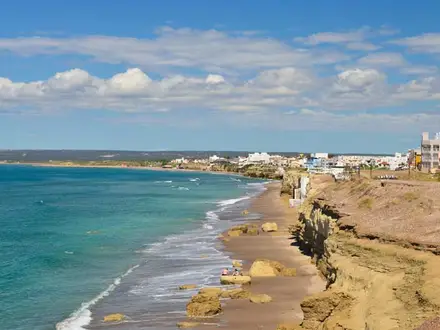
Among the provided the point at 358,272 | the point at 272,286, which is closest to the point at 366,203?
the point at 272,286

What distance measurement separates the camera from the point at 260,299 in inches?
1260

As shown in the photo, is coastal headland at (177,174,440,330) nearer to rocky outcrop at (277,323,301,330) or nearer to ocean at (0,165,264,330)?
rocky outcrop at (277,323,301,330)

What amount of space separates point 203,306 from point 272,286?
6.97 m

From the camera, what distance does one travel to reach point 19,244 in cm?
5269

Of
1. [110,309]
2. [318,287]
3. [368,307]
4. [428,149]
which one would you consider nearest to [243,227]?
[318,287]

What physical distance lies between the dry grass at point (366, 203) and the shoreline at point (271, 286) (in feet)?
16.9

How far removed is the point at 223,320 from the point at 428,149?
8082 centimetres

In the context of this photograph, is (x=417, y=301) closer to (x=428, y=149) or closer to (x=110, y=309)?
(x=110, y=309)

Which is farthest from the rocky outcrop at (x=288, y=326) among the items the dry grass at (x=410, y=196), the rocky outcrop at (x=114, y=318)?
the dry grass at (x=410, y=196)

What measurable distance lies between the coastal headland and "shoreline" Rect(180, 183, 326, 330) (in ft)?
0.17

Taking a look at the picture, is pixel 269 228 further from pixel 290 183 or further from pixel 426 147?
pixel 426 147

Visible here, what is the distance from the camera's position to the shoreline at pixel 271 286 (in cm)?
2881

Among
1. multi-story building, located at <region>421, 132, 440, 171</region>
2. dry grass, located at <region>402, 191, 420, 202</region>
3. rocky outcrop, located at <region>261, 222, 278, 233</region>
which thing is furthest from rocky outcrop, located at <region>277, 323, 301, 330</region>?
multi-story building, located at <region>421, 132, 440, 171</region>

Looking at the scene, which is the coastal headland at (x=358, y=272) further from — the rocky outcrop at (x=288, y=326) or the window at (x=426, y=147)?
the window at (x=426, y=147)
